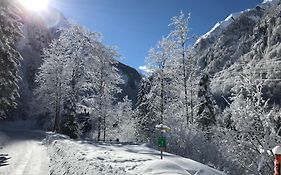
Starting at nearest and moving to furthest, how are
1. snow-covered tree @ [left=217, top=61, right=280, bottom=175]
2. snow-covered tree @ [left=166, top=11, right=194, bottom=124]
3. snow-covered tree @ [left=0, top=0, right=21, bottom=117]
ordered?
snow-covered tree @ [left=217, top=61, right=280, bottom=175]
snow-covered tree @ [left=0, top=0, right=21, bottom=117]
snow-covered tree @ [left=166, top=11, right=194, bottom=124]

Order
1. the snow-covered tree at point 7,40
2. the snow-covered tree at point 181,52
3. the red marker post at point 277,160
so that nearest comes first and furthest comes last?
the red marker post at point 277,160
the snow-covered tree at point 7,40
the snow-covered tree at point 181,52

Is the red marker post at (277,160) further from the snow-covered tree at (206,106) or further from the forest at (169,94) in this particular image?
the snow-covered tree at (206,106)

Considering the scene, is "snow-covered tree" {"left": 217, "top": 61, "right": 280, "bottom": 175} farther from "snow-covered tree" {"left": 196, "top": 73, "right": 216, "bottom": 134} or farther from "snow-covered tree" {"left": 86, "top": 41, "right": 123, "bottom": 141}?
"snow-covered tree" {"left": 196, "top": 73, "right": 216, "bottom": 134}

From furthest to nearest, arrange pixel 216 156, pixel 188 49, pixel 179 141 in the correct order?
pixel 188 49
pixel 179 141
pixel 216 156

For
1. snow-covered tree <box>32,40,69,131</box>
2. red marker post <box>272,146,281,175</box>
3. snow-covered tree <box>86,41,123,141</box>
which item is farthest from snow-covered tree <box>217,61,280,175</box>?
snow-covered tree <box>32,40,69,131</box>

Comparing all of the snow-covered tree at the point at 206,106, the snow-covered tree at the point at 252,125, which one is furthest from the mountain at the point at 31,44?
the snow-covered tree at the point at 252,125

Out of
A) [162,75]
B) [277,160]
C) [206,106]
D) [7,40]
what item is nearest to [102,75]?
[162,75]

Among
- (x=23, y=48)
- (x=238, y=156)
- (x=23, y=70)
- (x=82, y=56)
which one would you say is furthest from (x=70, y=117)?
(x=23, y=48)

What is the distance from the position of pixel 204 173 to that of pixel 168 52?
832 inches

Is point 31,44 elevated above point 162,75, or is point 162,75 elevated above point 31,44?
point 31,44

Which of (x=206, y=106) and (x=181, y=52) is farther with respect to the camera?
(x=206, y=106)

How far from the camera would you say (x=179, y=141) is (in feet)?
90.0

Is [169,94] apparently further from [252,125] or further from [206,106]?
[252,125]

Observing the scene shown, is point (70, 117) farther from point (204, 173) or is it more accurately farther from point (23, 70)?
point (23, 70)
